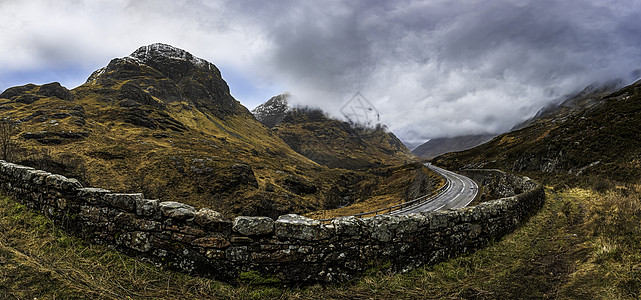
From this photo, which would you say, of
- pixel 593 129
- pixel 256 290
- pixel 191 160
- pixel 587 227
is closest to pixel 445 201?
pixel 587 227

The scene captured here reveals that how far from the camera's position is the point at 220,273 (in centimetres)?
491

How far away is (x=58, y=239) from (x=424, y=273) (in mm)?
8662

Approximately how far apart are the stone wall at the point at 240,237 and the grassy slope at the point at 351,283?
255 millimetres

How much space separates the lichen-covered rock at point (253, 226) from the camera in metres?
4.91

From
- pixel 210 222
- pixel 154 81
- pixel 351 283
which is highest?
pixel 154 81

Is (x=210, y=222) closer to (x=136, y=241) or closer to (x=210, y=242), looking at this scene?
(x=210, y=242)

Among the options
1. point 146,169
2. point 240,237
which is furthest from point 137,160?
point 240,237

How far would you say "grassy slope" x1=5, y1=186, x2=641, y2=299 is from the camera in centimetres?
398

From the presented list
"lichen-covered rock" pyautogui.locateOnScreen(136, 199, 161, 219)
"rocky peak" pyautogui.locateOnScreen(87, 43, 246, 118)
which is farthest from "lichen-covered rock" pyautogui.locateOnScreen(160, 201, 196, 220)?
"rocky peak" pyautogui.locateOnScreen(87, 43, 246, 118)

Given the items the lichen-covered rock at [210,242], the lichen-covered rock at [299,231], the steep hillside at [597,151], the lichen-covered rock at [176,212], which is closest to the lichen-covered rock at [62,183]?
the lichen-covered rock at [176,212]

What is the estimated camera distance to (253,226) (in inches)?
195

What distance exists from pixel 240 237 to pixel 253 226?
0.36m

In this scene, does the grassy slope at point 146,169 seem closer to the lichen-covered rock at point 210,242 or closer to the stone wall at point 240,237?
the stone wall at point 240,237

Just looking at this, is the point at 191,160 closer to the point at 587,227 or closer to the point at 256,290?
the point at 256,290
